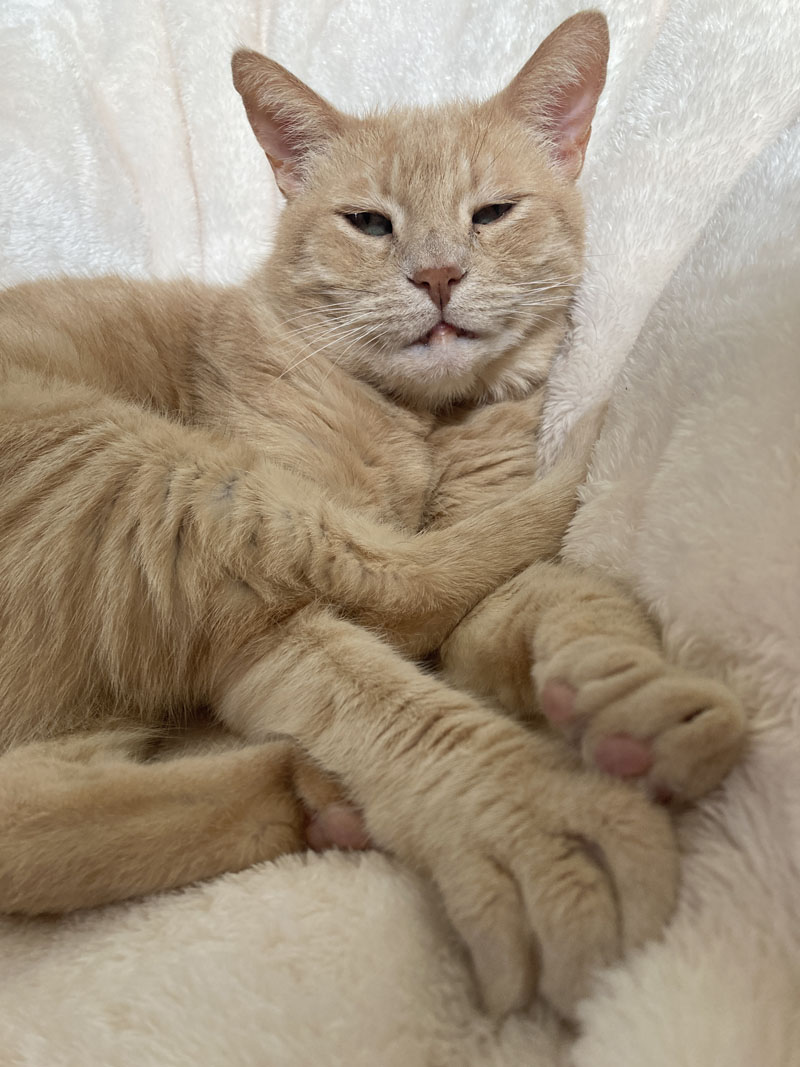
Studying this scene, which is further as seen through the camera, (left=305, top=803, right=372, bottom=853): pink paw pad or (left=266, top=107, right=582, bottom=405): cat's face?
(left=266, top=107, right=582, bottom=405): cat's face

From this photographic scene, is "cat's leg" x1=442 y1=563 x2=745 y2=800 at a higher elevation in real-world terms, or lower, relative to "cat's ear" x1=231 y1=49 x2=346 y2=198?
lower

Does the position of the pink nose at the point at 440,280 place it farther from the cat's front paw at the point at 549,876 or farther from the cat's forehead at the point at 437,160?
the cat's front paw at the point at 549,876

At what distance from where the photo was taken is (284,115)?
1.23 m

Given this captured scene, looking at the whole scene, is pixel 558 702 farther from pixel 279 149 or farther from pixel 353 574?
pixel 279 149

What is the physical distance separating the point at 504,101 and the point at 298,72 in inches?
34.6

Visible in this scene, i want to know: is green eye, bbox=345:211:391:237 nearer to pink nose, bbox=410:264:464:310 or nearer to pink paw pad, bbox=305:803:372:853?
pink nose, bbox=410:264:464:310

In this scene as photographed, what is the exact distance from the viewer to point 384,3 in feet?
5.75

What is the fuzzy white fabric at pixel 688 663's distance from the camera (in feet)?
1.64

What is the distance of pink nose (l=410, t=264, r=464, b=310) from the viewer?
1.00 meters

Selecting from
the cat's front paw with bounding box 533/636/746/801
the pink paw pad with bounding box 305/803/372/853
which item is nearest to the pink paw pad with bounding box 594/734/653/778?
the cat's front paw with bounding box 533/636/746/801

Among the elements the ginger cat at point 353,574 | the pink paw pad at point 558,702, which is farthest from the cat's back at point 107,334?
the pink paw pad at point 558,702

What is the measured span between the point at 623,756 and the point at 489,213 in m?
0.82

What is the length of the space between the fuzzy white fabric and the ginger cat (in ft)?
0.11

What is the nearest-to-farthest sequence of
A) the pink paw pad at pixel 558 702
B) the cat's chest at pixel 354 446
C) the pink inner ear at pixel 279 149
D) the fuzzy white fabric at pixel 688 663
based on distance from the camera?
the fuzzy white fabric at pixel 688 663, the pink paw pad at pixel 558 702, the cat's chest at pixel 354 446, the pink inner ear at pixel 279 149
